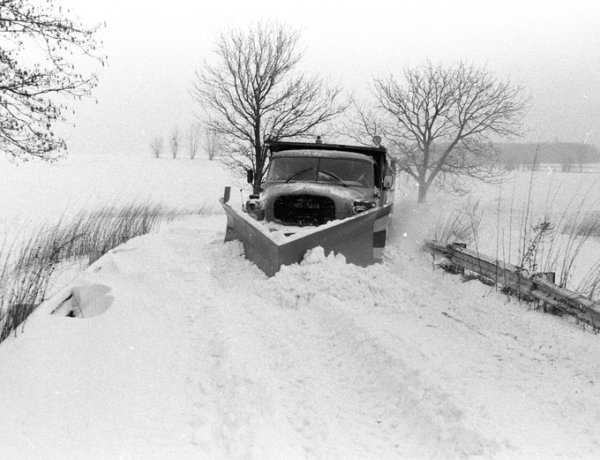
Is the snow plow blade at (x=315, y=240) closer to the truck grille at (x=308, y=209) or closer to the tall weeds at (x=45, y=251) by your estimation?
the truck grille at (x=308, y=209)

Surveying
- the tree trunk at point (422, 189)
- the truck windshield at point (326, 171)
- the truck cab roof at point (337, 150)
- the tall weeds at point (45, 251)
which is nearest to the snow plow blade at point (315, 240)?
the truck windshield at point (326, 171)

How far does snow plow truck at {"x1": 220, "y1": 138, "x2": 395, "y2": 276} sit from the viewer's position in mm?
5254

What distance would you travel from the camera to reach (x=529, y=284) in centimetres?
541

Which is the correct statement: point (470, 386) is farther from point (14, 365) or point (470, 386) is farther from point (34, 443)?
point (14, 365)

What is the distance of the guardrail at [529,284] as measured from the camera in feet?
14.8

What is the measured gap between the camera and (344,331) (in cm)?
366

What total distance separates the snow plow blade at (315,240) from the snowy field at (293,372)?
8.2 inches

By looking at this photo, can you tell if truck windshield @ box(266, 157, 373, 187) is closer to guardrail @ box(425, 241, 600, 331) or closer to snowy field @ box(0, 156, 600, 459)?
guardrail @ box(425, 241, 600, 331)

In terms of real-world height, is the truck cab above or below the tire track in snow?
above

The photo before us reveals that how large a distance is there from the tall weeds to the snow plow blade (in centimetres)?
222

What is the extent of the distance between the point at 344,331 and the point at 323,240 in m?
1.82

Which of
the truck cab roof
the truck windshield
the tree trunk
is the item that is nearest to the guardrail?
the truck windshield

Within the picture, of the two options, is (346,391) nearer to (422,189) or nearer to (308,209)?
(308,209)

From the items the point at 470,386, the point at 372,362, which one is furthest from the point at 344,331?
the point at 470,386
